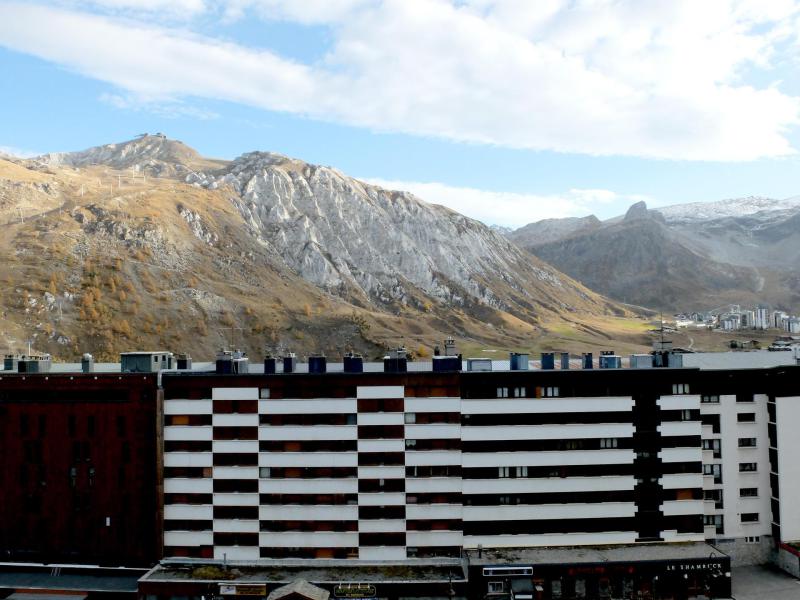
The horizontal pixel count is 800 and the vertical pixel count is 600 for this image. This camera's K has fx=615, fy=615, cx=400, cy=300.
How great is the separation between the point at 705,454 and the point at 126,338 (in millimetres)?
148972

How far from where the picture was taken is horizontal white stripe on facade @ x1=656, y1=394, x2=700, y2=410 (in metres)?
65.0

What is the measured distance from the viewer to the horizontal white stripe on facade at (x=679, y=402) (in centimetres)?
6500

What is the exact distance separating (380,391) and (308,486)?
40.7ft

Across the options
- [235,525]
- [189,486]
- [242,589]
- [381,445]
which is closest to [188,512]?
[189,486]

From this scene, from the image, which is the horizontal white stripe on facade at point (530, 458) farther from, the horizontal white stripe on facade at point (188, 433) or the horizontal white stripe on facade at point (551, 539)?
the horizontal white stripe on facade at point (188, 433)

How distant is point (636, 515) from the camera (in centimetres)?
6438

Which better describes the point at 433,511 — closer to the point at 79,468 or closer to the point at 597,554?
the point at 597,554

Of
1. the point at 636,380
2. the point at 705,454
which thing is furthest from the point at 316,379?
the point at 705,454

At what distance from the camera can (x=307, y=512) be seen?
2522 inches

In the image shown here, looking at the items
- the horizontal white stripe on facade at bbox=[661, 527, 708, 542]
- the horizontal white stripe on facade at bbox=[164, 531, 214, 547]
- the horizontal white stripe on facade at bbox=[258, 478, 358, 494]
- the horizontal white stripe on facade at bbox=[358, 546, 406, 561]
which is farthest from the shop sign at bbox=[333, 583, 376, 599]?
the horizontal white stripe on facade at bbox=[661, 527, 708, 542]

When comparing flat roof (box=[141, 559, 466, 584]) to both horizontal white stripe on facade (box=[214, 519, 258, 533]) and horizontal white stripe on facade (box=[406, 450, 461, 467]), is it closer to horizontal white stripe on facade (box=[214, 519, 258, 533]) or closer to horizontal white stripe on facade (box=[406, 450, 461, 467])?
horizontal white stripe on facade (box=[214, 519, 258, 533])

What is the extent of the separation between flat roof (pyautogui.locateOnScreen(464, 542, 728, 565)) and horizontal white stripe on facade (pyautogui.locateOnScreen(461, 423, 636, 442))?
445 inches

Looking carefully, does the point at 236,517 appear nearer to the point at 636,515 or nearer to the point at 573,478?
the point at 573,478

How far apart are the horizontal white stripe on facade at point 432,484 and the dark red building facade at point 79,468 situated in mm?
26715
